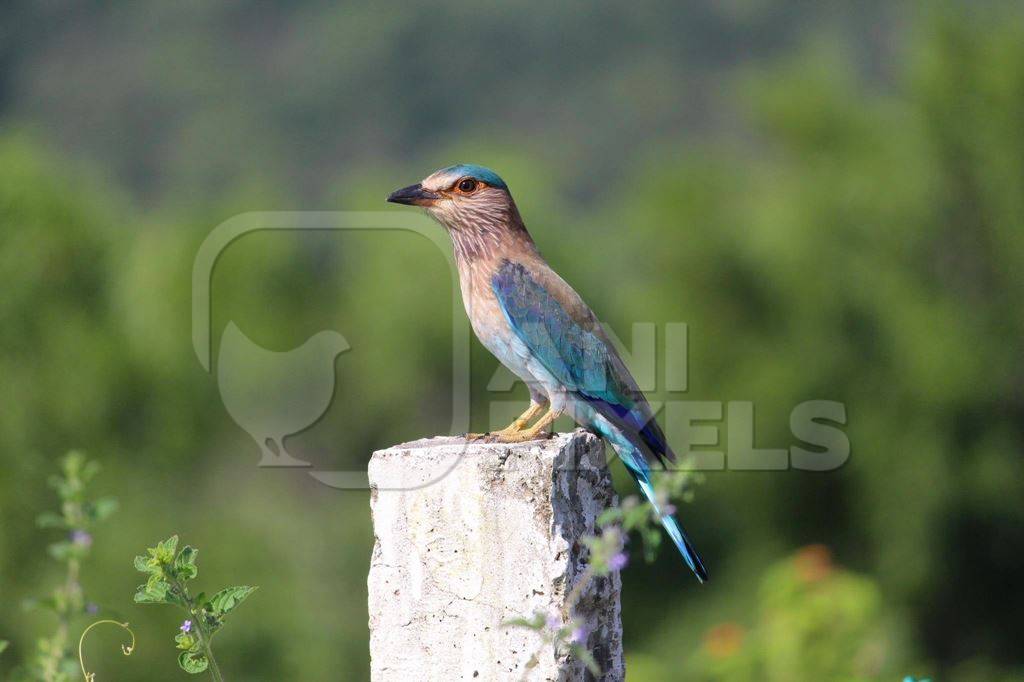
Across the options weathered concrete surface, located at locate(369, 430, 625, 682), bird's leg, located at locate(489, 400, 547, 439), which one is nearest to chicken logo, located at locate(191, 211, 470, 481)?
bird's leg, located at locate(489, 400, 547, 439)

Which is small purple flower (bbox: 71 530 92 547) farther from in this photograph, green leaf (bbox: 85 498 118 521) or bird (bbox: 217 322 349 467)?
bird (bbox: 217 322 349 467)

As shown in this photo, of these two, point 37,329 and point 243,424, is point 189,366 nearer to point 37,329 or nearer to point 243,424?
point 243,424

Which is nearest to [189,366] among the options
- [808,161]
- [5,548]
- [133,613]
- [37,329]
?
[37,329]

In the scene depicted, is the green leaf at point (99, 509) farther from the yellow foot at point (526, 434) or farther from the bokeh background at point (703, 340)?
the bokeh background at point (703, 340)

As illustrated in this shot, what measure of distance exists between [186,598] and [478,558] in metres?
0.83

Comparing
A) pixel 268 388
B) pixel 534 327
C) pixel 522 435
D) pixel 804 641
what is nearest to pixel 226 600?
pixel 522 435

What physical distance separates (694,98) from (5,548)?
5659 centimetres

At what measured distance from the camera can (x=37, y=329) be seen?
1318 cm

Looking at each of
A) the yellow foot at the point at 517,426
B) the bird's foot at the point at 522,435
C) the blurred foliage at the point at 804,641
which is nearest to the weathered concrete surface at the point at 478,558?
the bird's foot at the point at 522,435

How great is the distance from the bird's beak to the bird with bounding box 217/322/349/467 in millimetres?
9046

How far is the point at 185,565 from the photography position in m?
3.83

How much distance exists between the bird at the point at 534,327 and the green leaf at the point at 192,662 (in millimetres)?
1284

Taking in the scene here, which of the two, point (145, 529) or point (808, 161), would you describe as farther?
point (808, 161)

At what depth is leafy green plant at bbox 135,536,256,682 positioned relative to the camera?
12.4 ft
